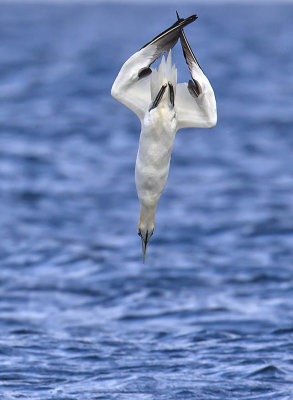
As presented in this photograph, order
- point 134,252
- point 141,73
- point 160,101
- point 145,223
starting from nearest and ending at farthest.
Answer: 1. point 160,101
2. point 141,73
3. point 145,223
4. point 134,252

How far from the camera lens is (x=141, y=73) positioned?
1016 centimetres

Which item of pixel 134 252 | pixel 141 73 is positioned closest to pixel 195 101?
pixel 141 73

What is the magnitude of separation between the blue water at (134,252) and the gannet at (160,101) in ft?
14.2

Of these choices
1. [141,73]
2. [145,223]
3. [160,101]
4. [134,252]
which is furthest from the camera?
[134,252]

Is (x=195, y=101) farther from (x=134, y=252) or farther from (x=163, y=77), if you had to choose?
(x=134, y=252)

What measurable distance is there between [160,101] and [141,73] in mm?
366

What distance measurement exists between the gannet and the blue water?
4328 mm

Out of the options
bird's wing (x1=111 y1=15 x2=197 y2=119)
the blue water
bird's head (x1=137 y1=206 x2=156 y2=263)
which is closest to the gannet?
bird's wing (x1=111 y1=15 x2=197 y2=119)

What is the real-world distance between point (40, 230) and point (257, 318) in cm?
815

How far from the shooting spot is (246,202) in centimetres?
2733

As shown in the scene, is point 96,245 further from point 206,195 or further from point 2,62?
point 2,62

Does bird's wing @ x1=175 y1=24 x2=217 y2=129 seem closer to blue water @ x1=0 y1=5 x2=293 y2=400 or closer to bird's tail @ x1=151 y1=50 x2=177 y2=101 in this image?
bird's tail @ x1=151 y1=50 x2=177 y2=101

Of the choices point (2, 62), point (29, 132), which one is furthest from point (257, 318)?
point (2, 62)

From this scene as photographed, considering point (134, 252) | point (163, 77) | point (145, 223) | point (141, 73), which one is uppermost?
point (134, 252)
